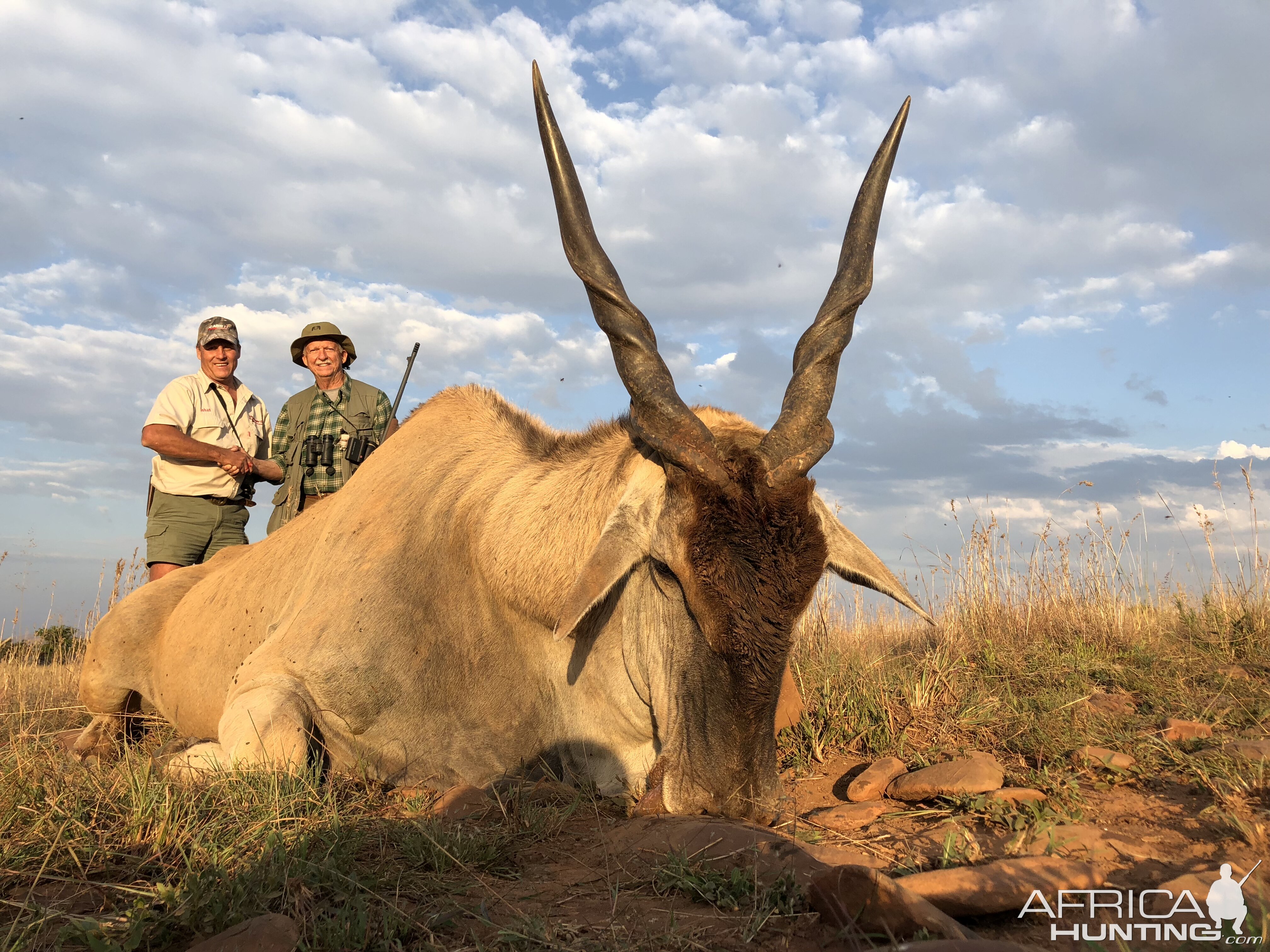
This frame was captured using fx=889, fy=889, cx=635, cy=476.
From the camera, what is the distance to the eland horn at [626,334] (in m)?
3.83

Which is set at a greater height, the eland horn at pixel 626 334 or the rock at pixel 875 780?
the eland horn at pixel 626 334

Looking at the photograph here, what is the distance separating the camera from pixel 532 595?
442 cm

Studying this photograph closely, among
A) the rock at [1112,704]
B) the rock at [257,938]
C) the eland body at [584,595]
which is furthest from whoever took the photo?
the rock at [1112,704]

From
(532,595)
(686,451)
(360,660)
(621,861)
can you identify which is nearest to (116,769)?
(360,660)

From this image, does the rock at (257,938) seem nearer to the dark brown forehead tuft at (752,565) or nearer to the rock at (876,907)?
the rock at (876,907)

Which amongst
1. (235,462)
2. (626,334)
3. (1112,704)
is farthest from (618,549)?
(235,462)

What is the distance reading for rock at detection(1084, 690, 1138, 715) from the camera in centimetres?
507

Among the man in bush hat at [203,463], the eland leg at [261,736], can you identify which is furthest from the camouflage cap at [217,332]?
the eland leg at [261,736]

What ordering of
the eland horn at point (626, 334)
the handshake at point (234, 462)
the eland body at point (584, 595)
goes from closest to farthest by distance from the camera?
the eland body at point (584, 595) → the eland horn at point (626, 334) → the handshake at point (234, 462)

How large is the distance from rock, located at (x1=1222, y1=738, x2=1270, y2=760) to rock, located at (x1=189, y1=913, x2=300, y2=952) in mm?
3642

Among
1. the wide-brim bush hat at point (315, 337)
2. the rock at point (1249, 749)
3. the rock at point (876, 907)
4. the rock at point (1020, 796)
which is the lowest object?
the rock at point (1020, 796)

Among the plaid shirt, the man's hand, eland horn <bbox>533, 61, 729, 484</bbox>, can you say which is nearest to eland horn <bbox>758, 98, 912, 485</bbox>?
eland horn <bbox>533, 61, 729, 484</bbox>

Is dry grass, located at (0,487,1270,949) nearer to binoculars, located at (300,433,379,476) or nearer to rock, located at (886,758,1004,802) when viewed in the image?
rock, located at (886,758,1004,802)

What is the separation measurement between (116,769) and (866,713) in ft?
12.5
